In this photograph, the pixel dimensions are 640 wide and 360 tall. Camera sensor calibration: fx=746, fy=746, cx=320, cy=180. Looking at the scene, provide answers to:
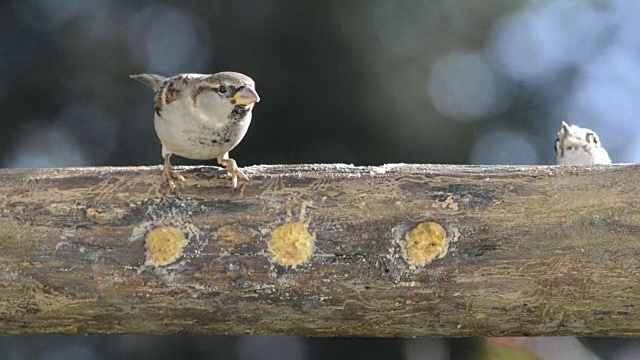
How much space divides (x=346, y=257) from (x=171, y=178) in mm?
323

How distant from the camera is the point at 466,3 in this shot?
2252 mm

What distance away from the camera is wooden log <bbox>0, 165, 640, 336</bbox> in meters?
1.14

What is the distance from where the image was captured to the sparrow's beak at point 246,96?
1.38 metres

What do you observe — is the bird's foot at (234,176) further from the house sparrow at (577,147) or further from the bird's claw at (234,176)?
the house sparrow at (577,147)

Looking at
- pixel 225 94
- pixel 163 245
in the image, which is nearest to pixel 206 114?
pixel 225 94

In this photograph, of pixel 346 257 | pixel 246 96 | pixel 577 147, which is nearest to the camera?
pixel 346 257

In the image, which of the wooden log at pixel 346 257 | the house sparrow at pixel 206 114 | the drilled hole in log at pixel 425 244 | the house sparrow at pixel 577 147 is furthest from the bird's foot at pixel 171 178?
the house sparrow at pixel 577 147

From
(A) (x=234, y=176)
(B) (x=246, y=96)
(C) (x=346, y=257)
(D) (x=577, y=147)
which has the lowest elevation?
(C) (x=346, y=257)

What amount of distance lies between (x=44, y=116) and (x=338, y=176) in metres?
1.37

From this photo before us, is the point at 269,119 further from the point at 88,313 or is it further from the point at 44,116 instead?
the point at 88,313

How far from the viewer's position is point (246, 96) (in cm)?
139

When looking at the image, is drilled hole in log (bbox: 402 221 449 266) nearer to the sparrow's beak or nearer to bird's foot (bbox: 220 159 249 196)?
bird's foot (bbox: 220 159 249 196)

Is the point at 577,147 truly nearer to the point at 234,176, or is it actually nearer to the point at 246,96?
the point at 246,96

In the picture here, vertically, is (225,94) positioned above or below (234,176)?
above
